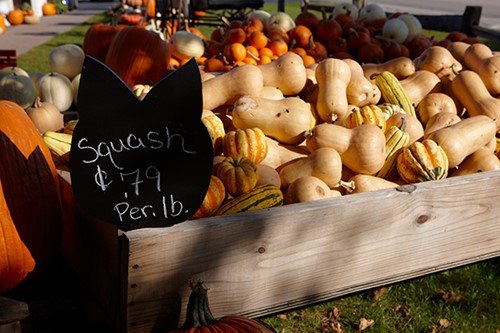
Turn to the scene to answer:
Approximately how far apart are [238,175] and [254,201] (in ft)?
0.47

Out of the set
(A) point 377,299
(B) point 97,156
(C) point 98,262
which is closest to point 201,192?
(B) point 97,156

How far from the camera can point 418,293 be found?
285 centimetres

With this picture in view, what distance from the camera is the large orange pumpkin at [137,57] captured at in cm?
349

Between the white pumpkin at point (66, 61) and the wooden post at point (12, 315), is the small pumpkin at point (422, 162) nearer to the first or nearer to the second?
the wooden post at point (12, 315)

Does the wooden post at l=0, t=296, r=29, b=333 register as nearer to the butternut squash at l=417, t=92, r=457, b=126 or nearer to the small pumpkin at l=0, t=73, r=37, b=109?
the small pumpkin at l=0, t=73, r=37, b=109

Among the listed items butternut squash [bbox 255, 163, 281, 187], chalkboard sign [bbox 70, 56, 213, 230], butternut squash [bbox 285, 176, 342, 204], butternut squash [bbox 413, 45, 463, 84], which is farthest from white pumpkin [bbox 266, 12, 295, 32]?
chalkboard sign [bbox 70, 56, 213, 230]

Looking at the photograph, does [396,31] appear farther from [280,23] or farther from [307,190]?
[307,190]

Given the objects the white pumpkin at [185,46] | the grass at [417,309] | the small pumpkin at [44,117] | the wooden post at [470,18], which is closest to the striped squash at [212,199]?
the grass at [417,309]

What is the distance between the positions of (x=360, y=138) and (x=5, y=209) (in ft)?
4.68

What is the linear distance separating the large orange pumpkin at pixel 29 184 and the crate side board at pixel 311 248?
44 cm

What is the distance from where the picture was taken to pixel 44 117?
2584 mm

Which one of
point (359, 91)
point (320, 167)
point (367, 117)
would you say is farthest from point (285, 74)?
point (320, 167)

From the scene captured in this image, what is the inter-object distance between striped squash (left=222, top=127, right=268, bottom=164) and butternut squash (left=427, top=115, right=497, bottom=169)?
85cm

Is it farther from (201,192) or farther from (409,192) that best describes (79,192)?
(409,192)
